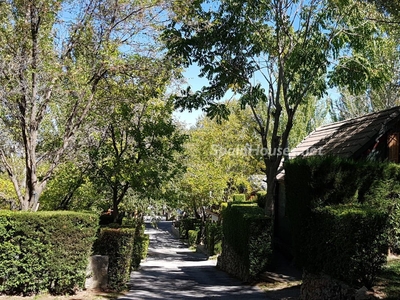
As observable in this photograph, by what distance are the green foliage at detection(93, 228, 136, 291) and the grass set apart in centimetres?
749

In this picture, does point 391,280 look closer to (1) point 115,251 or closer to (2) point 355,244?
(2) point 355,244

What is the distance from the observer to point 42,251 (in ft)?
32.7

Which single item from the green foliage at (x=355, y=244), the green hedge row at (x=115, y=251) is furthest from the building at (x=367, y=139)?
the green hedge row at (x=115, y=251)

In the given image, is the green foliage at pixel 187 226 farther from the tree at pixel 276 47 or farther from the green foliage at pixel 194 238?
the tree at pixel 276 47

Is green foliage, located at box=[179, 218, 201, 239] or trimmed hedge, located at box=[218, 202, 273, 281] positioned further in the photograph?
green foliage, located at box=[179, 218, 201, 239]

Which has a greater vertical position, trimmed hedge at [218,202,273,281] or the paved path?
trimmed hedge at [218,202,273,281]

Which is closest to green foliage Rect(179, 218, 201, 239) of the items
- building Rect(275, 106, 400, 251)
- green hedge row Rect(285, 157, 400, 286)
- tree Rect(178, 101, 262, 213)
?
tree Rect(178, 101, 262, 213)

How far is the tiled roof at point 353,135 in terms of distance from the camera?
1345 centimetres

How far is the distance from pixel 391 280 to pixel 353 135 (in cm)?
786

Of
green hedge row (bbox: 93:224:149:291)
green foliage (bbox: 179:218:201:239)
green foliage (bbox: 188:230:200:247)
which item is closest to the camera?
green hedge row (bbox: 93:224:149:291)

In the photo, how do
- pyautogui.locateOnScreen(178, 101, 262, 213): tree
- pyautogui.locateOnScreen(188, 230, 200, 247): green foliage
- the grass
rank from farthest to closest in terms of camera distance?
pyautogui.locateOnScreen(188, 230, 200, 247): green foliage
pyautogui.locateOnScreen(178, 101, 262, 213): tree
the grass

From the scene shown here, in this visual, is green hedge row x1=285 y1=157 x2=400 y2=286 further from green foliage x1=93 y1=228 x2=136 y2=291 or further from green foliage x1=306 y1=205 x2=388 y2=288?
green foliage x1=93 y1=228 x2=136 y2=291

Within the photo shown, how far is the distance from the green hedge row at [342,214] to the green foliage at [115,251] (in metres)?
5.45

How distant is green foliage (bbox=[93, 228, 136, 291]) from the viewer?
12117 mm
